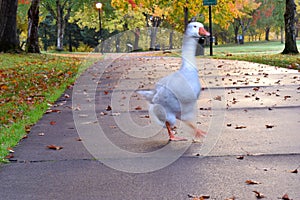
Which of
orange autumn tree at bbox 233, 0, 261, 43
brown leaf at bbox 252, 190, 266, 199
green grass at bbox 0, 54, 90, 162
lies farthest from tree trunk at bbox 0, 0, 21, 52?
orange autumn tree at bbox 233, 0, 261, 43

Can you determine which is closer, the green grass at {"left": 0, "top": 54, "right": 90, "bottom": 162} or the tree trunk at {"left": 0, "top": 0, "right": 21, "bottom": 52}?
the green grass at {"left": 0, "top": 54, "right": 90, "bottom": 162}

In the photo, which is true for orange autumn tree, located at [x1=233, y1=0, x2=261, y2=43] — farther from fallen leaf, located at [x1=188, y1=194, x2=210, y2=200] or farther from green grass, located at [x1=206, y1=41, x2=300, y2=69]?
fallen leaf, located at [x1=188, y1=194, x2=210, y2=200]

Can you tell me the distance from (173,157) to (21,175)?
4.97ft

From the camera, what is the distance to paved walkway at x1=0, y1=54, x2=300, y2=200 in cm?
413

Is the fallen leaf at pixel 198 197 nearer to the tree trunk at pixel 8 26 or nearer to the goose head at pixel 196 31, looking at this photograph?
the goose head at pixel 196 31

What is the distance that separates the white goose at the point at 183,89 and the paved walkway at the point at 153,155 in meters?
0.43

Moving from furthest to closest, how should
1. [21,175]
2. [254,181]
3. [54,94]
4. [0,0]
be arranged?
1. [0,0]
2. [54,94]
3. [21,175]
4. [254,181]

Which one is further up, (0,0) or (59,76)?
(0,0)

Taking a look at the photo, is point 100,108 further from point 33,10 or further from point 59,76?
point 33,10

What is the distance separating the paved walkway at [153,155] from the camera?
4.13m

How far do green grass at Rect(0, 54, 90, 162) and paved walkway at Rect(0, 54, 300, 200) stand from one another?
19 centimetres

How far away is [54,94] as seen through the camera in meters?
10.4

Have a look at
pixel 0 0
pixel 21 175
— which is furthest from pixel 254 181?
pixel 0 0

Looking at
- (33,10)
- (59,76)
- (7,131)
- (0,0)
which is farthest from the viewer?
(33,10)
